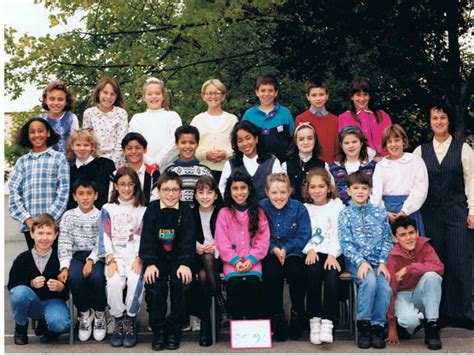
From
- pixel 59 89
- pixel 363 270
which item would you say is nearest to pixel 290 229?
pixel 363 270

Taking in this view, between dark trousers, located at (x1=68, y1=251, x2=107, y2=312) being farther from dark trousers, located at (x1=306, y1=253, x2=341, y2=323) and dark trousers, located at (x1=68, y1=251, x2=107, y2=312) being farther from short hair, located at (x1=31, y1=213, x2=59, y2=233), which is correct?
dark trousers, located at (x1=306, y1=253, x2=341, y2=323)

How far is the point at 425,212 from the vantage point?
A: 6160 millimetres

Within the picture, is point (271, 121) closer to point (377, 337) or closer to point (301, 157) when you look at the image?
point (301, 157)

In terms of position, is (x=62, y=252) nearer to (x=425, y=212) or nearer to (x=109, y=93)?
(x=109, y=93)

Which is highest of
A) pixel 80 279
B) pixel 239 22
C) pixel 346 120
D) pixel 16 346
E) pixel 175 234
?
pixel 239 22

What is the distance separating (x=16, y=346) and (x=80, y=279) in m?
0.73

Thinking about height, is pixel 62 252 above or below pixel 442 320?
above

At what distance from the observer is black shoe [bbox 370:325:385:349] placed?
5.40 meters

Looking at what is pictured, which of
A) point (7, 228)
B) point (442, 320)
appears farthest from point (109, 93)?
point (7, 228)

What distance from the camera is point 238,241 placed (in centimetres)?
569

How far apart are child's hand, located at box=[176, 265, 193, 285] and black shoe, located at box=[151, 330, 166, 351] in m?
0.43

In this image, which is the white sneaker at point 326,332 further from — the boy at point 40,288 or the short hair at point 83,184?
the short hair at point 83,184

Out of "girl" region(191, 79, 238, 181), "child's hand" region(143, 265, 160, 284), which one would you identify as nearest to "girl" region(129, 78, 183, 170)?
"girl" region(191, 79, 238, 181)

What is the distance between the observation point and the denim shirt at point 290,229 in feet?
18.8
